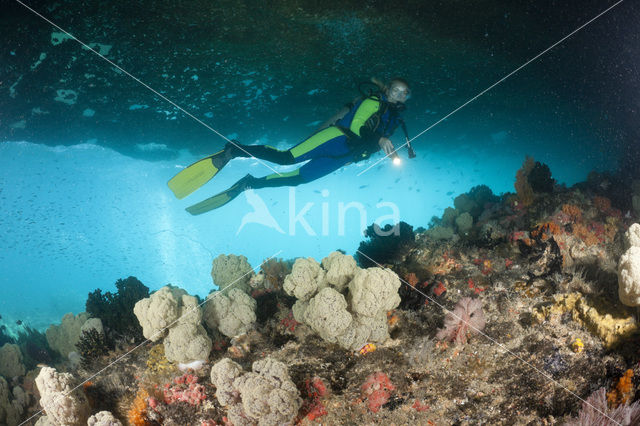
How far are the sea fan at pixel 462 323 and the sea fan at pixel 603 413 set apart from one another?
135 centimetres

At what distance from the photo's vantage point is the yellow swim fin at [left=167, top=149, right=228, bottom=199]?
276 inches

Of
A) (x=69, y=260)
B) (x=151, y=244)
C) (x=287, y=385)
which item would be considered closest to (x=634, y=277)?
(x=287, y=385)

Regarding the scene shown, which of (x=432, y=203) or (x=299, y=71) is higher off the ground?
(x=299, y=71)

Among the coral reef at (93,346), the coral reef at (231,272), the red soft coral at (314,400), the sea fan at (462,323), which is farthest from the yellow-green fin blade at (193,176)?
the sea fan at (462,323)

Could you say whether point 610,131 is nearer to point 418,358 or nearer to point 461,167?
point 461,167

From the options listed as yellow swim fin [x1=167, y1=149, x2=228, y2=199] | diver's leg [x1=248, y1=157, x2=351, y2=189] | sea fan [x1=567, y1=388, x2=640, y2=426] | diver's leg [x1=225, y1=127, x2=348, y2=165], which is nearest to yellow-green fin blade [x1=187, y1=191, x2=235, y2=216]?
diver's leg [x1=248, y1=157, x2=351, y2=189]

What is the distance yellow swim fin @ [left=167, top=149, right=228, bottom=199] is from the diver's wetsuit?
1.85 ft

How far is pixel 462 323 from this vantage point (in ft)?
13.4

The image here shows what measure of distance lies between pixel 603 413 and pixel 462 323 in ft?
5.13

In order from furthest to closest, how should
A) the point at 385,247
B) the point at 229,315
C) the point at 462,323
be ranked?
the point at 385,247 → the point at 229,315 → the point at 462,323

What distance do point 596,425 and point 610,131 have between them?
124 feet

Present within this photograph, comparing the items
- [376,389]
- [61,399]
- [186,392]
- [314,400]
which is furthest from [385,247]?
[61,399]

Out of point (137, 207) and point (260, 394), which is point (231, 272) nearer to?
point (260, 394)

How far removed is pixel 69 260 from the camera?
2504 inches
